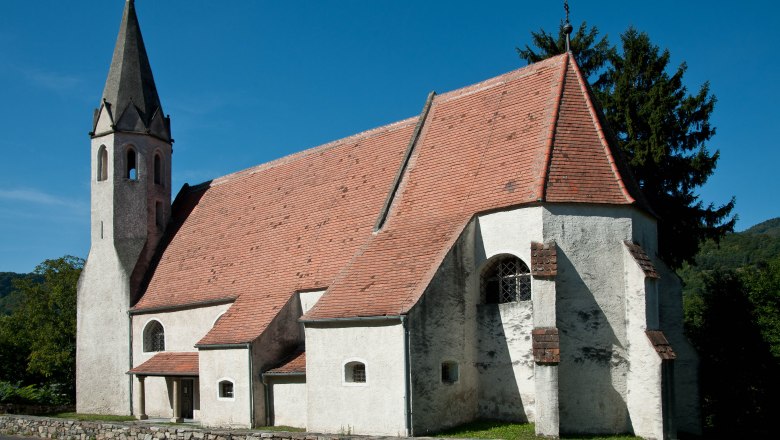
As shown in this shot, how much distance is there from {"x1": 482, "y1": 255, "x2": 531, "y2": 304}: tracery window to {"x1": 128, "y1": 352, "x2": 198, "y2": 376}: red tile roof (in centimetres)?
1020

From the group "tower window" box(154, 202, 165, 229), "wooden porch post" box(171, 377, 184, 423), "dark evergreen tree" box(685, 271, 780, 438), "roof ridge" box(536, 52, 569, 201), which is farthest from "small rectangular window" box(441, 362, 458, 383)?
"tower window" box(154, 202, 165, 229)

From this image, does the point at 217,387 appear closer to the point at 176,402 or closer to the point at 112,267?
the point at 176,402

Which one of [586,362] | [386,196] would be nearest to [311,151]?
[386,196]

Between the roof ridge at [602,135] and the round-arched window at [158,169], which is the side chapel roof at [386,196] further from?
the round-arched window at [158,169]

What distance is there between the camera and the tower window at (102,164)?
31.1 meters

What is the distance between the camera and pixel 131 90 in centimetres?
3161

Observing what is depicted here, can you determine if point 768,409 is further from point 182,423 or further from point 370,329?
point 182,423

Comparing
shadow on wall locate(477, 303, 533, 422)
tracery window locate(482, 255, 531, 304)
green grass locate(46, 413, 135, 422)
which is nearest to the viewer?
shadow on wall locate(477, 303, 533, 422)

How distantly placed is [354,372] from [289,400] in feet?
10.3

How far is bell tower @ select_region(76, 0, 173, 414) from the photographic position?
29.5 meters

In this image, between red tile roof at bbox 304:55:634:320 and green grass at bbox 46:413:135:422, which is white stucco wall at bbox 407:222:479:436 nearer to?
red tile roof at bbox 304:55:634:320

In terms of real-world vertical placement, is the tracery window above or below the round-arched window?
below

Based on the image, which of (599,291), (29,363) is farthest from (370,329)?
(29,363)

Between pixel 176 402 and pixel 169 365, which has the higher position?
pixel 169 365
